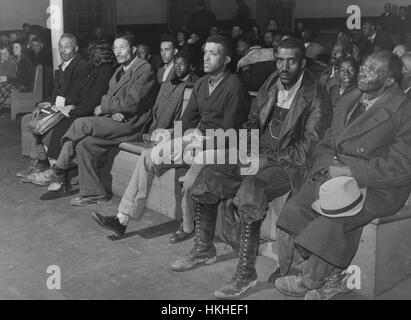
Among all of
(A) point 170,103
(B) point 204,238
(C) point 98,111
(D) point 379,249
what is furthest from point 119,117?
(D) point 379,249

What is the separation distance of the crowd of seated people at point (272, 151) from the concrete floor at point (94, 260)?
0.48 feet

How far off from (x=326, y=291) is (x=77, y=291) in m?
1.63

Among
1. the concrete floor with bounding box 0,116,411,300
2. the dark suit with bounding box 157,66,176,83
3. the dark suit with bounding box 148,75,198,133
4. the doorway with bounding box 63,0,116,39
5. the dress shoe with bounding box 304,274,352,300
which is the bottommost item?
the concrete floor with bounding box 0,116,411,300

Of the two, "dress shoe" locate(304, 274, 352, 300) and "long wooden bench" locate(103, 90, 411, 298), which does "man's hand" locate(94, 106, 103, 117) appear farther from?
"dress shoe" locate(304, 274, 352, 300)

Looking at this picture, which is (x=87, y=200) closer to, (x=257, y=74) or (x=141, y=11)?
(x=257, y=74)

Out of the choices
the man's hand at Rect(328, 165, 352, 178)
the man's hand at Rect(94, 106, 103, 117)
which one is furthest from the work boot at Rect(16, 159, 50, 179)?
the man's hand at Rect(328, 165, 352, 178)

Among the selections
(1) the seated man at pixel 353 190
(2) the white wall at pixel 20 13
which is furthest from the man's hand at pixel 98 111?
(2) the white wall at pixel 20 13

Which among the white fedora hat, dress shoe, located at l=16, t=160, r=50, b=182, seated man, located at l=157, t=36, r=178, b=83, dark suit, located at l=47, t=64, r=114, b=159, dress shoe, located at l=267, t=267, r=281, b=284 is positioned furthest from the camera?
dress shoe, located at l=16, t=160, r=50, b=182

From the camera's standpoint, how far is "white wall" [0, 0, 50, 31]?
15.4 m

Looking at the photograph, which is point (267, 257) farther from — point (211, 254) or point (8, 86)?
point (8, 86)

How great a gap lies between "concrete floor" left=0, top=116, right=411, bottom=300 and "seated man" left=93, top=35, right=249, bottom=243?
20 centimetres

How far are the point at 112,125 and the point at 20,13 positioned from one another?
10705 millimetres
